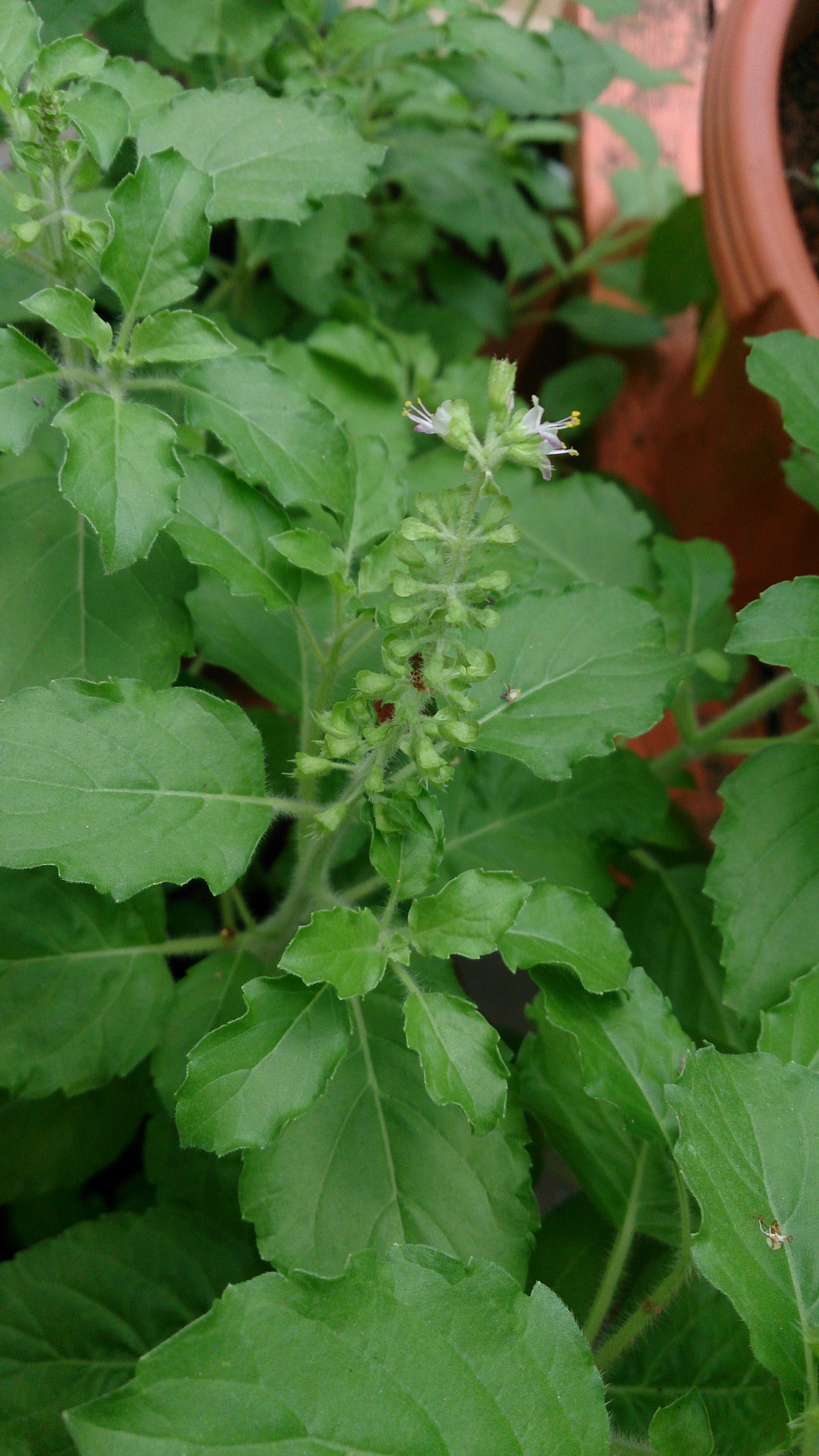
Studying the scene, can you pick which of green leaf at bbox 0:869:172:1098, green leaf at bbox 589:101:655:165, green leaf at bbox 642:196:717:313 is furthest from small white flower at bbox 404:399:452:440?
green leaf at bbox 589:101:655:165

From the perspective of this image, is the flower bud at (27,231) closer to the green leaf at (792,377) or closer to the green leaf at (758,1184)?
the green leaf at (792,377)

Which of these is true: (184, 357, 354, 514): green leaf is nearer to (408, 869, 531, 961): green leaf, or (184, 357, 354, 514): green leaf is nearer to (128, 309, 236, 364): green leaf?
(128, 309, 236, 364): green leaf

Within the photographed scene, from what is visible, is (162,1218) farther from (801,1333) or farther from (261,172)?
(261,172)

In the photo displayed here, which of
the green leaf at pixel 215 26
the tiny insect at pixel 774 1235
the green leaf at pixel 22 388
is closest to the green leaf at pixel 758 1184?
the tiny insect at pixel 774 1235

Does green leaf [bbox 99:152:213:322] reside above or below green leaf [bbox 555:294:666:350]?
above

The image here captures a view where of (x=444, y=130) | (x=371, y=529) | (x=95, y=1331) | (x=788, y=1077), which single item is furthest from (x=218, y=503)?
(x=444, y=130)
